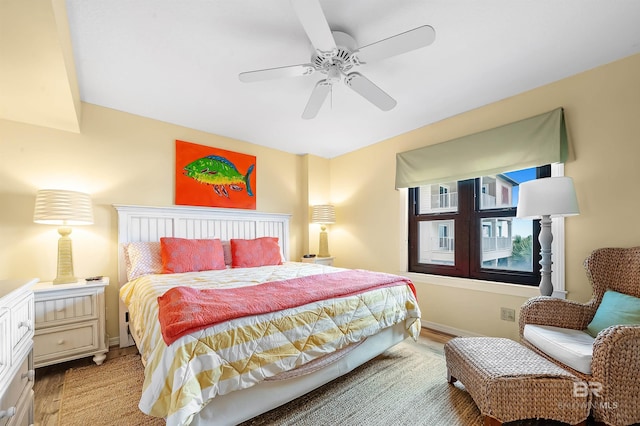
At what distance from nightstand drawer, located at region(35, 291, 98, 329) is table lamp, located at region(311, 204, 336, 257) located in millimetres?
2682

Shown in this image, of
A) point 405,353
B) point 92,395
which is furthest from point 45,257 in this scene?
point 405,353

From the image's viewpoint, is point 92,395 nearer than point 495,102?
Yes

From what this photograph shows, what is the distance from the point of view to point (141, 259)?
260 centimetres

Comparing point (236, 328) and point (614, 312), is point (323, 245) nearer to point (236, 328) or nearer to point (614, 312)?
point (236, 328)

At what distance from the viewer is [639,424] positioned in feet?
4.95

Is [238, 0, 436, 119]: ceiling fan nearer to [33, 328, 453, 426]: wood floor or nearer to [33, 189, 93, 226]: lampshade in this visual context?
[33, 189, 93, 226]: lampshade

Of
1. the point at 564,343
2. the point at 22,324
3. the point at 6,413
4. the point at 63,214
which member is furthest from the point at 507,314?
the point at 63,214

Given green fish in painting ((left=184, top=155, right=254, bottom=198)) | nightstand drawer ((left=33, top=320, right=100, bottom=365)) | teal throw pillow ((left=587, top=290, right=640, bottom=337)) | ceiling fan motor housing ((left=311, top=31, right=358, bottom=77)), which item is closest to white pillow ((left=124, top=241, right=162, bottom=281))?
nightstand drawer ((left=33, top=320, right=100, bottom=365))

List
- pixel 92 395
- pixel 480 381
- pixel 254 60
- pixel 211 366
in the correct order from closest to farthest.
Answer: pixel 211 366 < pixel 480 381 < pixel 92 395 < pixel 254 60

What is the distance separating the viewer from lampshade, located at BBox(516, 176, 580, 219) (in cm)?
192

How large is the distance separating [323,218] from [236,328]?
9.07 feet

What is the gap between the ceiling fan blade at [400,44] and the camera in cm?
136

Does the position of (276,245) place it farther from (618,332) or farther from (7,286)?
(618,332)

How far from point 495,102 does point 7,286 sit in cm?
385
